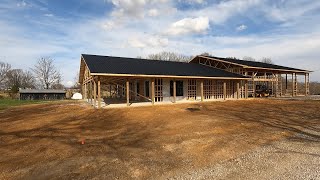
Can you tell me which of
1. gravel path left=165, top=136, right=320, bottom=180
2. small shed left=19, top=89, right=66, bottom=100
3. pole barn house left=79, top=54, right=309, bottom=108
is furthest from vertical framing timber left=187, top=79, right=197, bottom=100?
small shed left=19, top=89, right=66, bottom=100

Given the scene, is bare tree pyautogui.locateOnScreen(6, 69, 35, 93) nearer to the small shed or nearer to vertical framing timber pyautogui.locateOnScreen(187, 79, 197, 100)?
the small shed

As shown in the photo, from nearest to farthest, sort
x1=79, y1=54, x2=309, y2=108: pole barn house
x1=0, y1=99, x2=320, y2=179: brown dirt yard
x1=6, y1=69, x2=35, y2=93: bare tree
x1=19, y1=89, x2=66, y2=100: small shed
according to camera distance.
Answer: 1. x1=0, y1=99, x2=320, y2=179: brown dirt yard
2. x1=79, y1=54, x2=309, y2=108: pole barn house
3. x1=19, y1=89, x2=66, y2=100: small shed
4. x1=6, y1=69, x2=35, y2=93: bare tree

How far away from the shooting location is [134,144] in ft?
25.7

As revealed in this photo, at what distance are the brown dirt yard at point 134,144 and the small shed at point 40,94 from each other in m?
32.5

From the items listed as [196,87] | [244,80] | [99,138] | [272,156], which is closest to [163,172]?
[272,156]

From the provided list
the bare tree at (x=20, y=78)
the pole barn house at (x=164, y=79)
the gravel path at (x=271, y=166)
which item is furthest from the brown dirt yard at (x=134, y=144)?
the bare tree at (x=20, y=78)

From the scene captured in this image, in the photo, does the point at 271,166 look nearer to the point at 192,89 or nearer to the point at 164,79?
the point at 164,79

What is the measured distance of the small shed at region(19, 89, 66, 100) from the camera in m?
40.7

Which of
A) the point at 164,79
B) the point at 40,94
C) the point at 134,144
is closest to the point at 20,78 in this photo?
the point at 40,94

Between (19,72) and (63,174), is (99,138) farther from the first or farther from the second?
(19,72)

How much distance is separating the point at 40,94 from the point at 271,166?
140 ft

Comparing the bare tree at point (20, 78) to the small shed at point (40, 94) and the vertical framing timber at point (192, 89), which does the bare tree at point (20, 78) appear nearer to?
the small shed at point (40, 94)

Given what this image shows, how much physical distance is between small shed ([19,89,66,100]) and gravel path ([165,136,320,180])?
40.0 meters

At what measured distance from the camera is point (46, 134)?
9.41 metres
